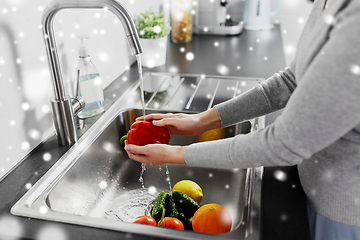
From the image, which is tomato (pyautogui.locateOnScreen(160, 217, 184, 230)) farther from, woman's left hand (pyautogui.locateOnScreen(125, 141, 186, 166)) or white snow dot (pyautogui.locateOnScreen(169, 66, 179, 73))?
white snow dot (pyautogui.locateOnScreen(169, 66, 179, 73))

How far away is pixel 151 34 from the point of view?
56.9 inches

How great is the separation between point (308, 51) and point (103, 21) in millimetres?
929

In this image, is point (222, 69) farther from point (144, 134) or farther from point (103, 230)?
point (103, 230)

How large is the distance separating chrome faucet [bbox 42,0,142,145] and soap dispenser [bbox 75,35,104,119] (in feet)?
0.40

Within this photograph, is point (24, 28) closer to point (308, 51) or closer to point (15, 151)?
point (15, 151)

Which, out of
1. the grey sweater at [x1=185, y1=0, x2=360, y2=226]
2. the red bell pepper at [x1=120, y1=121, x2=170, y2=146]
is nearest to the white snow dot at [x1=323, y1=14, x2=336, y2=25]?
the grey sweater at [x1=185, y1=0, x2=360, y2=226]

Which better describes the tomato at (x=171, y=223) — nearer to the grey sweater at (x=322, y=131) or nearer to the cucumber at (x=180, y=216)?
the cucumber at (x=180, y=216)

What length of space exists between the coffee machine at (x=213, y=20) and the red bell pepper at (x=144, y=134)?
4.76ft

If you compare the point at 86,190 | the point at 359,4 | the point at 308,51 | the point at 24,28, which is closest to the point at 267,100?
the point at 308,51

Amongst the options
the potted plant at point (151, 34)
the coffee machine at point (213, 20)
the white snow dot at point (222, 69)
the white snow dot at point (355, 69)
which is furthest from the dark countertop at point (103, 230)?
the coffee machine at point (213, 20)

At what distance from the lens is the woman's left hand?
0.71m

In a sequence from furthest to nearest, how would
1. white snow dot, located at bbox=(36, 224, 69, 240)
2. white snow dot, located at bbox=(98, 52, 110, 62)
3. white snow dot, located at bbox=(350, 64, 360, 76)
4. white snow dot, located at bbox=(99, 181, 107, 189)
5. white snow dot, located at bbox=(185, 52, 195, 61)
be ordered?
white snow dot, located at bbox=(185, 52, 195, 61) < white snow dot, located at bbox=(98, 52, 110, 62) < white snow dot, located at bbox=(99, 181, 107, 189) < white snow dot, located at bbox=(36, 224, 69, 240) < white snow dot, located at bbox=(350, 64, 360, 76)

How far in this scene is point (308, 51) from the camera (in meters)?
0.58

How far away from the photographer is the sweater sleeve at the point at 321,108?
1.53 ft
